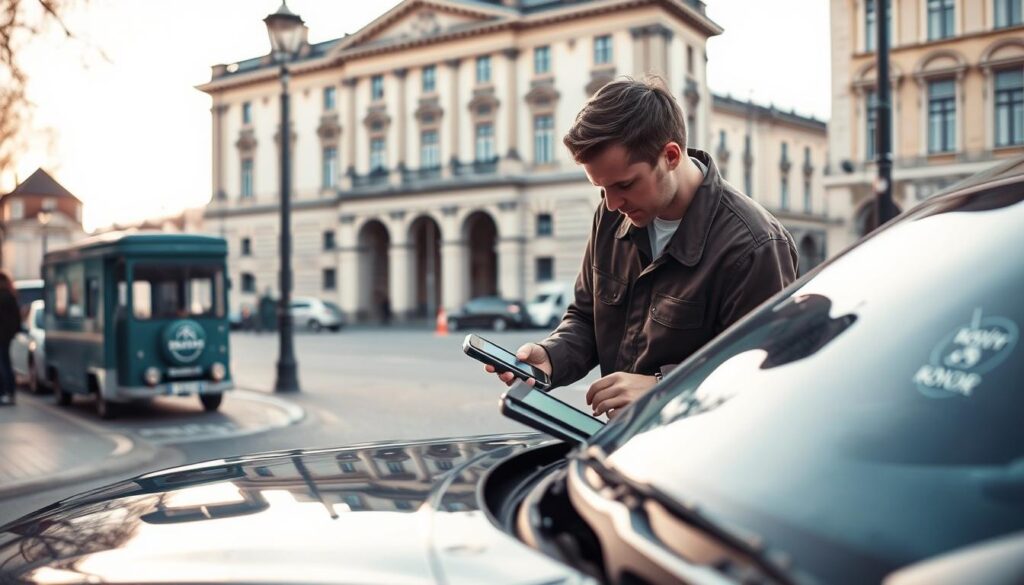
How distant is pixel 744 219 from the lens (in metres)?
2.66

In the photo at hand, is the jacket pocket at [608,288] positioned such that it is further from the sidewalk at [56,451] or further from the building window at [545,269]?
the building window at [545,269]

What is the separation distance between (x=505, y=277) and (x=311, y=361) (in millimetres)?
26345

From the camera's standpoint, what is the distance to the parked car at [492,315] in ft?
126

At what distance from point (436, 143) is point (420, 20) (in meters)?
6.23

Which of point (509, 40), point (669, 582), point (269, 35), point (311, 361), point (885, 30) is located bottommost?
point (311, 361)

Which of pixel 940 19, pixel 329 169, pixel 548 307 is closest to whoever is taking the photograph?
pixel 940 19

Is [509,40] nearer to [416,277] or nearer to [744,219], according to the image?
[416,277]

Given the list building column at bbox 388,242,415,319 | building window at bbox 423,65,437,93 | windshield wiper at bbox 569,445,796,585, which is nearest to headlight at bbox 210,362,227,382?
windshield wiper at bbox 569,445,796,585

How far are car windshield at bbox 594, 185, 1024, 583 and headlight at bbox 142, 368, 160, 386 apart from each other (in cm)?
1076

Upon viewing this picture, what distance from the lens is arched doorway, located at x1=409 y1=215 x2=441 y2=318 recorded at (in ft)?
169

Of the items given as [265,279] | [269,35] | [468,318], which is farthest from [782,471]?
[265,279]

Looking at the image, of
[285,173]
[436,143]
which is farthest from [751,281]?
[436,143]

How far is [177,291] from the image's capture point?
1204 cm

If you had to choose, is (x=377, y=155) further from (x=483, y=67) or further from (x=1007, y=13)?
(x=1007, y=13)
